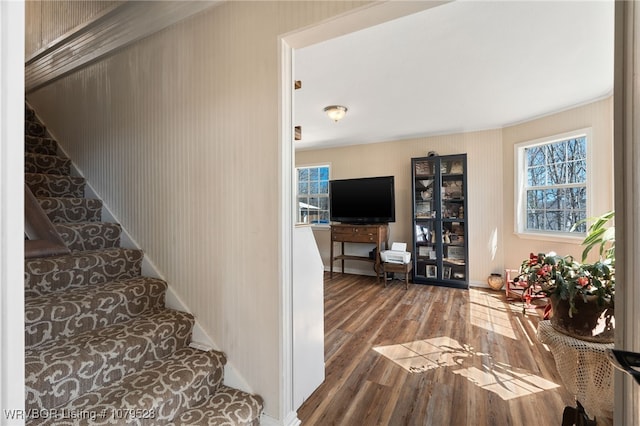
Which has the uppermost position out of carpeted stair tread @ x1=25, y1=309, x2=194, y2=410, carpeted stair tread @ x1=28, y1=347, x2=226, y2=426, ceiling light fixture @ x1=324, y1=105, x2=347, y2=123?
ceiling light fixture @ x1=324, y1=105, x2=347, y2=123

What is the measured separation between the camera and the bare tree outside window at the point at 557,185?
3264 millimetres

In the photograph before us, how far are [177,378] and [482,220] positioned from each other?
4.42 metres

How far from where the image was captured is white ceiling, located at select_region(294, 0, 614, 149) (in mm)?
1789

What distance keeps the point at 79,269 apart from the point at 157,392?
1.01 m

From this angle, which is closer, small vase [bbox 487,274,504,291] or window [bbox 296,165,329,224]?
small vase [bbox 487,274,504,291]

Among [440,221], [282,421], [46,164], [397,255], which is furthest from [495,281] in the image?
[46,164]

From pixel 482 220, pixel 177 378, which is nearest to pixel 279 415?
pixel 177 378

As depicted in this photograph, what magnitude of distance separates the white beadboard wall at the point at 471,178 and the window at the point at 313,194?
2.35 ft

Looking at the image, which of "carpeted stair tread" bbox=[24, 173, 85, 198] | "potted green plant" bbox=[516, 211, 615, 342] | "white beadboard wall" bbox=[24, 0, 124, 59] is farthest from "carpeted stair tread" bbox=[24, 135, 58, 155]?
"potted green plant" bbox=[516, 211, 615, 342]

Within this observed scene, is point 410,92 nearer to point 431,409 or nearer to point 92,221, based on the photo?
point 431,409

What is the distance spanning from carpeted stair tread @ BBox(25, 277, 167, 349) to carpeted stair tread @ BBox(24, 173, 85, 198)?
1.09m

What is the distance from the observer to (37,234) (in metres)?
1.63

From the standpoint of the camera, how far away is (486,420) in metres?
1.54

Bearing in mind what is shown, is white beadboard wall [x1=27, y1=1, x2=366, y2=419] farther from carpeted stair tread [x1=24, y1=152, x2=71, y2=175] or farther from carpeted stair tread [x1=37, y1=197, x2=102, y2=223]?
carpeted stair tread [x1=24, y1=152, x2=71, y2=175]
